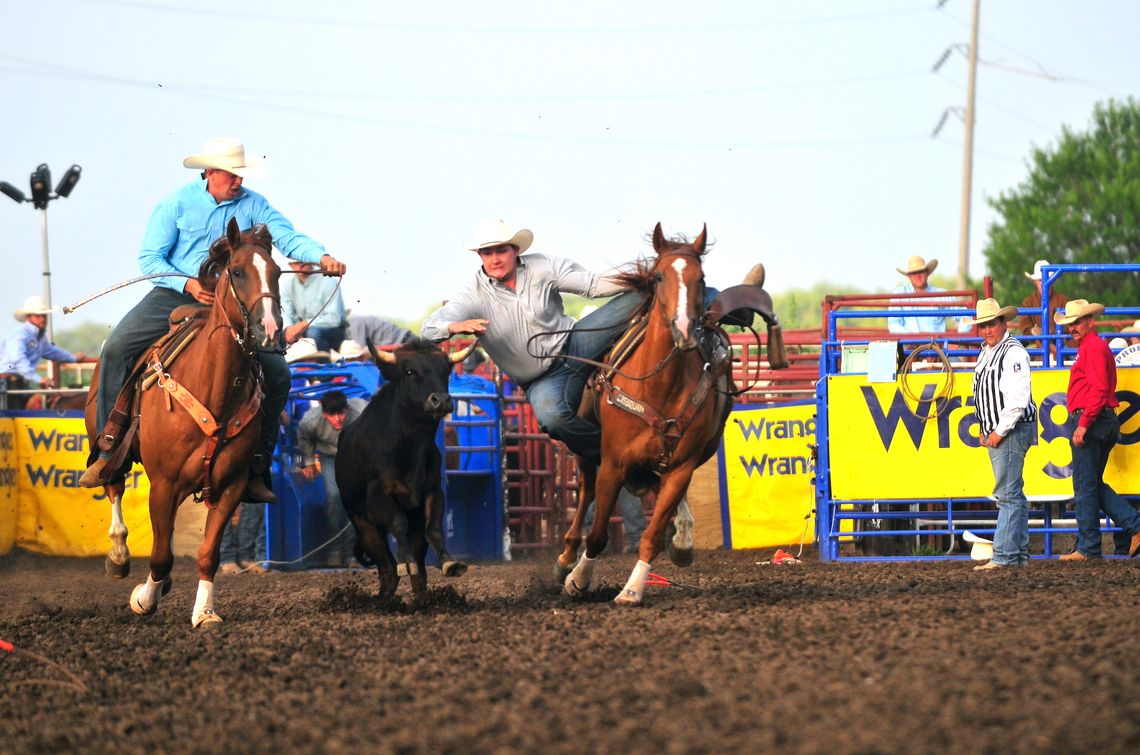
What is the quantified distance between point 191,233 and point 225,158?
18.8 inches

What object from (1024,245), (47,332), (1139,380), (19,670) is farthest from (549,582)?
(1024,245)

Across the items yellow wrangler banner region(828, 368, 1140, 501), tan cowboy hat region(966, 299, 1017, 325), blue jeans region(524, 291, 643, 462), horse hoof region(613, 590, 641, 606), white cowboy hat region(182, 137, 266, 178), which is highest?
white cowboy hat region(182, 137, 266, 178)

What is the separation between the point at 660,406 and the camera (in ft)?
24.9

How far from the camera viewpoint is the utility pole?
32.1 m

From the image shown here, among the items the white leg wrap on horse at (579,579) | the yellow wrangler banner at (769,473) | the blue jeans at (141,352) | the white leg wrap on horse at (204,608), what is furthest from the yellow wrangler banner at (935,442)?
the white leg wrap on horse at (204,608)

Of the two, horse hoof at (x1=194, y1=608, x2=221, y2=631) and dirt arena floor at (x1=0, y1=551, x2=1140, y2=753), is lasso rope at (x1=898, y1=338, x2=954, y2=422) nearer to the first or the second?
dirt arena floor at (x1=0, y1=551, x2=1140, y2=753)

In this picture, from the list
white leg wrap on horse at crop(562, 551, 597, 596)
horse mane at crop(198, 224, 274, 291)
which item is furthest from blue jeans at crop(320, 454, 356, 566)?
white leg wrap on horse at crop(562, 551, 597, 596)

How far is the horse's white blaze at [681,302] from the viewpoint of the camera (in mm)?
7082

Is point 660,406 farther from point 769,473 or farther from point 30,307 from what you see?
point 30,307

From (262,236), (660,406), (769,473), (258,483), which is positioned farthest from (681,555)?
(769,473)

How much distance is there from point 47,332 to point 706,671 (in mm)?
13537

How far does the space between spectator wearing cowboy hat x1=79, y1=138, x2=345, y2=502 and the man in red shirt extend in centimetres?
563

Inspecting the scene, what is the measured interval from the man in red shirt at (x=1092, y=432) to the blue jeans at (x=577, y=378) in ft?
13.2

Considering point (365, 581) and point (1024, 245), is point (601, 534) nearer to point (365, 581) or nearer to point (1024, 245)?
point (365, 581)
